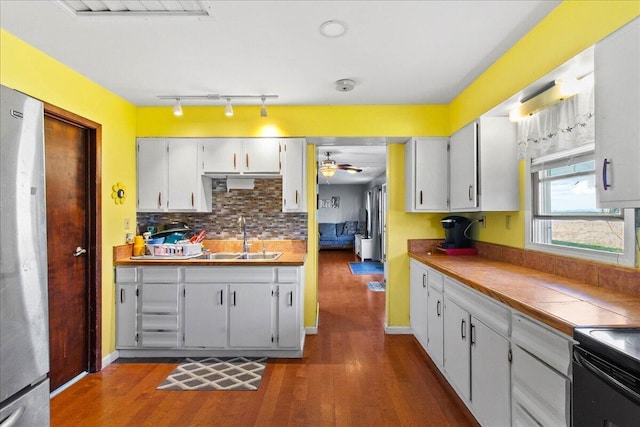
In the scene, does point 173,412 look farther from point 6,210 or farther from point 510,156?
point 510,156

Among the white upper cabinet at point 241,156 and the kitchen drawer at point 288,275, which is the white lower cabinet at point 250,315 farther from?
the white upper cabinet at point 241,156

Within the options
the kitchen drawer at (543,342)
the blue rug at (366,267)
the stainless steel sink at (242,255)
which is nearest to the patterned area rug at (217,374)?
the stainless steel sink at (242,255)

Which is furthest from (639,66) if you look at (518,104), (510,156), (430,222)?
(430,222)

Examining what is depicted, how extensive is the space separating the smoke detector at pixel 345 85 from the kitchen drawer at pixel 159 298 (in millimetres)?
2268

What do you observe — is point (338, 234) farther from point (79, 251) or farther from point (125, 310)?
point (79, 251)

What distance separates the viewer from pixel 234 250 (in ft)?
12.0

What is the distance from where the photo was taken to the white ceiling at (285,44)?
6.17 feet

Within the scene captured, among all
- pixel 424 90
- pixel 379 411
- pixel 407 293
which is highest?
pixel 424 90

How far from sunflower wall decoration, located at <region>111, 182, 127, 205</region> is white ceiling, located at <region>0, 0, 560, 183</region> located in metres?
0.85

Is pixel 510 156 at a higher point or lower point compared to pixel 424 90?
lower

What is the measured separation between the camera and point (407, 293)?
369 centimetres

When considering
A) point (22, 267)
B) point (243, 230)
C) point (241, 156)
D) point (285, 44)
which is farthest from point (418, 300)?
point (22, 267)

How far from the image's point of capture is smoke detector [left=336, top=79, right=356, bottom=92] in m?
2.85

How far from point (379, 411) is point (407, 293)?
1592 mm
